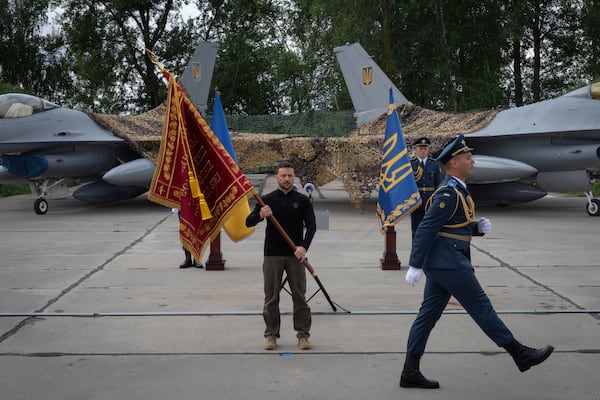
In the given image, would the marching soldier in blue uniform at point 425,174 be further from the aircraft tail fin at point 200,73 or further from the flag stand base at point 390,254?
the aircraft tail fin at point 200,73

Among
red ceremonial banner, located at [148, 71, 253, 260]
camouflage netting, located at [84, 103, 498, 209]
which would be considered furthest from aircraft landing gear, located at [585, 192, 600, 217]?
red ceremonial banner, located at [148, 71, 253, 260]

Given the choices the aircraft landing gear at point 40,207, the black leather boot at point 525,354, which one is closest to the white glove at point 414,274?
the black leather boot at point 525,354

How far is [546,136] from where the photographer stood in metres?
15.2

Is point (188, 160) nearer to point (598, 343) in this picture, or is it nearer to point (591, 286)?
point (598, 343)

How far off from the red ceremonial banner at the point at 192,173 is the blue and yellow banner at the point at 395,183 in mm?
3071

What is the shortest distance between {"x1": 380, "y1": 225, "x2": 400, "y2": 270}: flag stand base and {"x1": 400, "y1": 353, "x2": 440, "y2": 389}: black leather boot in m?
4.40

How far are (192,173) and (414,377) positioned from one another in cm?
263

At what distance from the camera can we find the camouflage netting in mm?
15359

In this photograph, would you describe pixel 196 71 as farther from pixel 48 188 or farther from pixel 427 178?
pixel 427 178

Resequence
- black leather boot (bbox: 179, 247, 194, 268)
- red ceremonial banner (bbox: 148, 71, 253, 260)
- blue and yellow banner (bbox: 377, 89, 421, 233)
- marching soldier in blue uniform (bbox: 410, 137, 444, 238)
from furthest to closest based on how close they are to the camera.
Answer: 1. black leather boot (bbox: 179, 247, 194, 268)
2. marching soldier in blue uniform (bbox: 410, 137, 444, 238)
3. blue and yellow banner (bbox: 377, 89, 421, 233)
4. red ceremonial banner (bbox: 148, 71, 253, 260)

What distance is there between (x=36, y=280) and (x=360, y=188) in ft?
28.5

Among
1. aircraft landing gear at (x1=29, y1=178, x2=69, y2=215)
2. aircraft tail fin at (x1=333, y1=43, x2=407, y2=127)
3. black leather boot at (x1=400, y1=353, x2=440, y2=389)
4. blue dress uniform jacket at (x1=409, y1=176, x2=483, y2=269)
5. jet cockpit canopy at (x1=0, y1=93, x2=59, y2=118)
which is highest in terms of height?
aircraft tail fin at (x1=333, y1=43, x2=407, y2=127)

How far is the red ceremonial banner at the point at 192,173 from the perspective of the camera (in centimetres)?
582

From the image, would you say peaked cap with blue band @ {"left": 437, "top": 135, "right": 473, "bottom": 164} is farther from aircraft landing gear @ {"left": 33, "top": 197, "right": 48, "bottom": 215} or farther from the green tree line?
the green tree line
